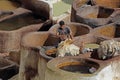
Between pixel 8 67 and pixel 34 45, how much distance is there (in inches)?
125

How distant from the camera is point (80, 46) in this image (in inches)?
675

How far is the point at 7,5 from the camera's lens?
2686cm

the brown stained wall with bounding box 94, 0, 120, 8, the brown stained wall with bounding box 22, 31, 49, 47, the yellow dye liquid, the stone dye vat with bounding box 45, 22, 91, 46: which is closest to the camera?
the brown stained wall with bounding box 22, 31, 49, 47

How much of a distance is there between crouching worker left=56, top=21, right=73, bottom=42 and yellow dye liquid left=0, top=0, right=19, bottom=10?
368 inches

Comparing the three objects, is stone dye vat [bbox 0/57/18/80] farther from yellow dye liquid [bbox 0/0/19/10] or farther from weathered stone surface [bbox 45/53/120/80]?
yellow dye liquid [bbox 0/0/19/10]

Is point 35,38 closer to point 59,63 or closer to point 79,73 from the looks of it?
point 59,63

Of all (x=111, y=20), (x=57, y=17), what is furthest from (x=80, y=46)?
(x=57, y=17)

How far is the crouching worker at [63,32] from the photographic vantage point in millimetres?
17484

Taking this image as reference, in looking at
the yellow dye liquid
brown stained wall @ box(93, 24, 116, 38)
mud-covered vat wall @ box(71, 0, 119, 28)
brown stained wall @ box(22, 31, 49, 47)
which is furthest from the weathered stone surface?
the yellow dye liquid

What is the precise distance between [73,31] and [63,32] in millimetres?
2070

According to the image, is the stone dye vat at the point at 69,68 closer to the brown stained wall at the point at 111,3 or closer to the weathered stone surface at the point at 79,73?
the weathered stone surface at the point at 79,73

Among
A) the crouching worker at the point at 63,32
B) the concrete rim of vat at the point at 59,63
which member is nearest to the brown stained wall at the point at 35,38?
the crouching worker at the point at 63,32

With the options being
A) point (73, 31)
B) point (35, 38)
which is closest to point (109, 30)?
point (73, 31)

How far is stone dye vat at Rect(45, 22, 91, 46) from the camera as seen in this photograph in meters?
18.4
